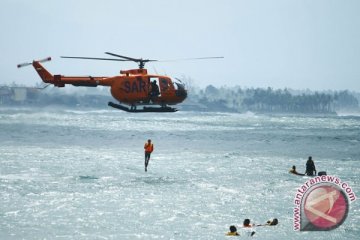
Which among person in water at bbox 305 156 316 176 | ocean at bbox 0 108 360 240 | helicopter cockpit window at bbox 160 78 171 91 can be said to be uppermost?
helicopter cockpit window at bbox 160 78 171 91

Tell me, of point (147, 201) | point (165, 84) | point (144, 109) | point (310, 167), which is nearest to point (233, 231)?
point (147, 201)

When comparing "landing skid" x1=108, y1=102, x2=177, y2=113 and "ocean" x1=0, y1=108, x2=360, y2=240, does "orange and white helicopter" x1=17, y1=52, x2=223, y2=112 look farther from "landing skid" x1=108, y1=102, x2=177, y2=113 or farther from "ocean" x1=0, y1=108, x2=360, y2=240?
"ocean" x1=0, y1=108, x2=360, y2=240

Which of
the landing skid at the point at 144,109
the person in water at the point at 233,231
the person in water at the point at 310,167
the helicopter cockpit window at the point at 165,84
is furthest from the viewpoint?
the person in water at the point at 310,167

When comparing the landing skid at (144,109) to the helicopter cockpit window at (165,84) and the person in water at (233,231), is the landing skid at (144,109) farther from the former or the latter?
the person in water at (233,231)

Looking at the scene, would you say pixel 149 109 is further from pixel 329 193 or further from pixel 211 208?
pixel 329 193

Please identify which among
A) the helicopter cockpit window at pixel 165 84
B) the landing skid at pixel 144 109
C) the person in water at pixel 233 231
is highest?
the helicopter cockpit window at pixel 165 84

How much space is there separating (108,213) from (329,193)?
1326 centimetres

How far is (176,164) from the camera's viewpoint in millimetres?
39625

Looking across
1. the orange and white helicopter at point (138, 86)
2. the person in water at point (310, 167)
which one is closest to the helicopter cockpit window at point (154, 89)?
the orange and white helicopter at point (138, 86)

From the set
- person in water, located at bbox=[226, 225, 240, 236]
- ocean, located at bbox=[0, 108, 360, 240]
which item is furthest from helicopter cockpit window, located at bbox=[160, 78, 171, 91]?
person in water, located at bbox=[226, 225, 240, 236]

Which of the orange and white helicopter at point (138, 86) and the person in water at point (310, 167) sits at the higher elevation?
the orange and white helicopter at point (138, 86)

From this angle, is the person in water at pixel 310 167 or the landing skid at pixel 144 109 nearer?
the landing skid at pixel 144 109

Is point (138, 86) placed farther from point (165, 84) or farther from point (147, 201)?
point (147, 201)

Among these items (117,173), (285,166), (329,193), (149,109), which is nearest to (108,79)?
(149,109)
